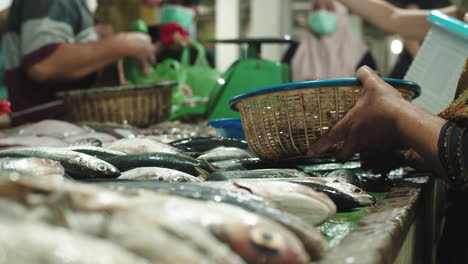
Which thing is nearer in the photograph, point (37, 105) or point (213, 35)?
point (37, 105)

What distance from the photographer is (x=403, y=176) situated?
2.47m

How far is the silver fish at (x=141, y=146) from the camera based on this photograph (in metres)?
2.37

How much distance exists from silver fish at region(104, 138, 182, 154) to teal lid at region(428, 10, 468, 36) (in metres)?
1.57

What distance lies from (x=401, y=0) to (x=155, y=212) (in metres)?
6.57

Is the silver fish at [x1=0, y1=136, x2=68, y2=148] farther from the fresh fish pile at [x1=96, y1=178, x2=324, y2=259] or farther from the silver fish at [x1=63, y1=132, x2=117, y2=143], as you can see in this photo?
the fresh fish pile at [x1=96, y1=178, x2=324, y2=259]

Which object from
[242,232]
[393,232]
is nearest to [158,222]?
[242,232]

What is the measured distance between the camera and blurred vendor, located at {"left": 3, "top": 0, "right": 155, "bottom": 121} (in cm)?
436

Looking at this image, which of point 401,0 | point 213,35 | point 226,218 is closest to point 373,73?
point 226,218

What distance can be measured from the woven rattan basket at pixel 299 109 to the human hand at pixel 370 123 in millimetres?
43

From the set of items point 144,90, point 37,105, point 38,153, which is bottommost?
point 37,105

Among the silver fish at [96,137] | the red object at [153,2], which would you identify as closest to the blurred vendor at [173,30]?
the red object at [153,2]

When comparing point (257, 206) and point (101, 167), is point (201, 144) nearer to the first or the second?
point (101, 167)

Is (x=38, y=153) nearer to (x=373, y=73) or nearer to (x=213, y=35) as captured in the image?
(x=373, y=73)

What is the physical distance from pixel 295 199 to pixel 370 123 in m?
0.82
